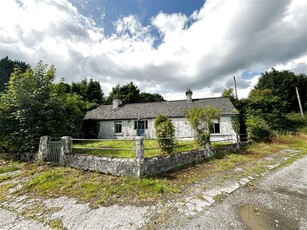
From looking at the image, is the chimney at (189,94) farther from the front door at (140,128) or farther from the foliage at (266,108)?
the foliage at (266,108)

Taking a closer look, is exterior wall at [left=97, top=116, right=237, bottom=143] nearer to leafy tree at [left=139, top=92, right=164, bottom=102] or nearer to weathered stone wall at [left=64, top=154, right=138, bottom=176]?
weathered stone wall at [left=64, top=154, right=138, bottom=176]

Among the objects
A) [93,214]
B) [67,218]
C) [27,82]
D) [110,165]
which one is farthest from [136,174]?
[27,82]

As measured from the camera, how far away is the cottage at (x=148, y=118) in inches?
693

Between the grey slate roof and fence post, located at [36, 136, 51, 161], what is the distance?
11291 mm

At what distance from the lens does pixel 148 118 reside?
65.1ft

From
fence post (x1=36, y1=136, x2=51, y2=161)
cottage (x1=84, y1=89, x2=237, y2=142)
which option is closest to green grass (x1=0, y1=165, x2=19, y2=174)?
fence post (x1=36, y1=136, x2=51, y2=161)

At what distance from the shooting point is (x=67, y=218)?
180 inches

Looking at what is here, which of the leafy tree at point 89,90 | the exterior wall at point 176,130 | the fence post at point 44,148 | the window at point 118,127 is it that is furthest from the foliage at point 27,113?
the leafy tree at point 89,90

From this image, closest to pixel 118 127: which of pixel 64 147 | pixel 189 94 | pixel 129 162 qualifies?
pixel 189 94

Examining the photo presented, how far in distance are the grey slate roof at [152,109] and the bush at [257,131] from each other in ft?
7.99

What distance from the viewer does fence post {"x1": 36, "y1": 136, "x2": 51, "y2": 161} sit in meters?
9.46

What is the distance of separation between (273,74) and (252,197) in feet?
130

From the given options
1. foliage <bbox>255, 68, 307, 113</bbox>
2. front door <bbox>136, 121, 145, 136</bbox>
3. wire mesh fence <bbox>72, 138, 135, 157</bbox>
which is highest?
foliage <bbox>255, 68, 307, 113</bbox>

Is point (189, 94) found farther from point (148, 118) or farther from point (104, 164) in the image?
point (104, 164)
